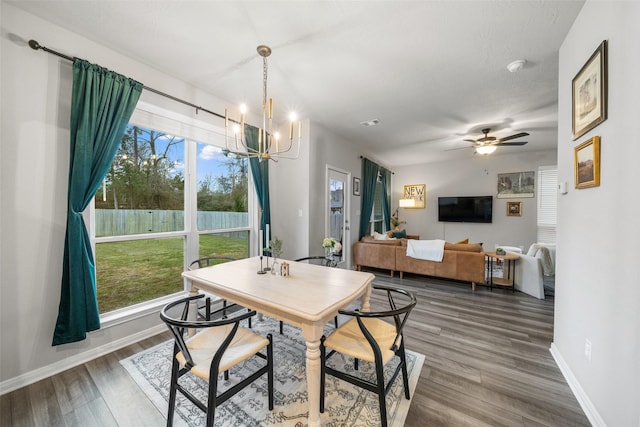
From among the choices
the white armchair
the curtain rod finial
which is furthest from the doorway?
the curtain rod finial

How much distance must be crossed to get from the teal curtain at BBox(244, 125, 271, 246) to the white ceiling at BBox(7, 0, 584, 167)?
42 cm

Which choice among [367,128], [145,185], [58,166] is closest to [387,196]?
[367,128]

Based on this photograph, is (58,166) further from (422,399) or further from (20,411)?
(422,399)

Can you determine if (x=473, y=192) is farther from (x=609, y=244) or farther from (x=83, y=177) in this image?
(x=83, y=177)

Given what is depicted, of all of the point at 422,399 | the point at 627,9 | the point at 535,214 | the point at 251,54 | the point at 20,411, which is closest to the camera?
the point at 627,9

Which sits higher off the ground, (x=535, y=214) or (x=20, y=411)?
(x=535, y=214)

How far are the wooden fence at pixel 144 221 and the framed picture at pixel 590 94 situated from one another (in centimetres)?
362

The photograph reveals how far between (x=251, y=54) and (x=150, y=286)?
8.84 feet

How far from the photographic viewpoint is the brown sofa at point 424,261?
380 centimetres

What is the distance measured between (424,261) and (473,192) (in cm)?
377

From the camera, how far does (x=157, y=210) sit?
2.63 metres

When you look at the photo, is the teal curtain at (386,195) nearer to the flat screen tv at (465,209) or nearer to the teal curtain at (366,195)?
the teal curtain at (366,195)

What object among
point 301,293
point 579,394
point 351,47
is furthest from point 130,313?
point 579,394

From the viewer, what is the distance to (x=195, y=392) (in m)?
1.67
